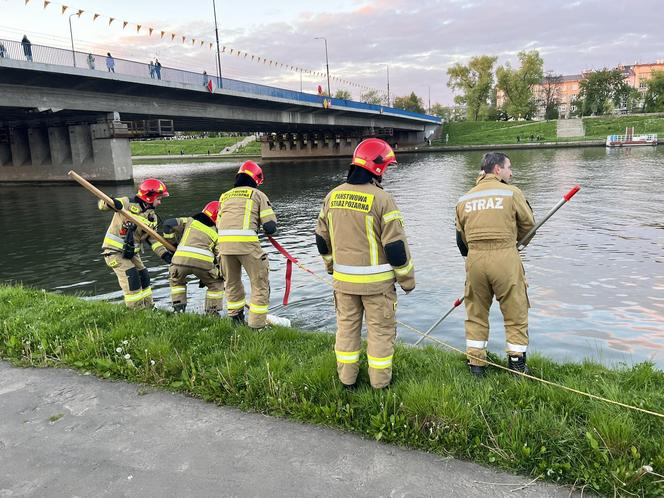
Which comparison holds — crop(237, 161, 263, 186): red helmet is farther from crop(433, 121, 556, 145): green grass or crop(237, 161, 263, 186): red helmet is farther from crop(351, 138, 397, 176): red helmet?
crop(433, 121, 556, 145): green grass

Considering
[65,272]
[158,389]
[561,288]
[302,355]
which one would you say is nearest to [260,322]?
[302,355]

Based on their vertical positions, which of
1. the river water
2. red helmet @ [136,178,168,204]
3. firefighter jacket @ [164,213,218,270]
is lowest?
the river water

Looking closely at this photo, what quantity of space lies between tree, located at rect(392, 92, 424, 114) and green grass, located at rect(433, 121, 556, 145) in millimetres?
30398

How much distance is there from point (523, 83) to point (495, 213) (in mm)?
100180

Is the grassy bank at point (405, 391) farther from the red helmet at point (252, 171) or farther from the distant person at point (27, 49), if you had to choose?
the distant person at point (27, 49)

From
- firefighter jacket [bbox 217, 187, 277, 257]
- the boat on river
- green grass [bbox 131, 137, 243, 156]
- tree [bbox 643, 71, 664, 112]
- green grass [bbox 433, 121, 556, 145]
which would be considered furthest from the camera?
green grass [bbox 131, 137, 243, 156]

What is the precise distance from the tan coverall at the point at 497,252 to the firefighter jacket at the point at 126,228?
5.03 meters

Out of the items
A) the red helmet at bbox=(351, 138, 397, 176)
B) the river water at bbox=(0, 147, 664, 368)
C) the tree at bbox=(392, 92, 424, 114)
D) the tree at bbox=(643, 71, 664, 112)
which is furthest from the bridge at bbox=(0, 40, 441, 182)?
the tree at bbox=(392, 92, 424, 114)

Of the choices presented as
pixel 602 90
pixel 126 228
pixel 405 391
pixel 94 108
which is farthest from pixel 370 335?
pixel 602 90

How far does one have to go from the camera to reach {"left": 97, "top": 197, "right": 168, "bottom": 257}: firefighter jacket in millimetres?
7641

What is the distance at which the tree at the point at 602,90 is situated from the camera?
93688 mm

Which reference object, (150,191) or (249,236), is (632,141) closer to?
(150,191)

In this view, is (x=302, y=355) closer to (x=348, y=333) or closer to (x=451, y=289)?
(x=348, y=333)

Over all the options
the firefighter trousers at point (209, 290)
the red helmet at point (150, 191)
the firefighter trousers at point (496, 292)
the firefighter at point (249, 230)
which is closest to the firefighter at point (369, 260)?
the firefighter trousers at point (496, 292)
